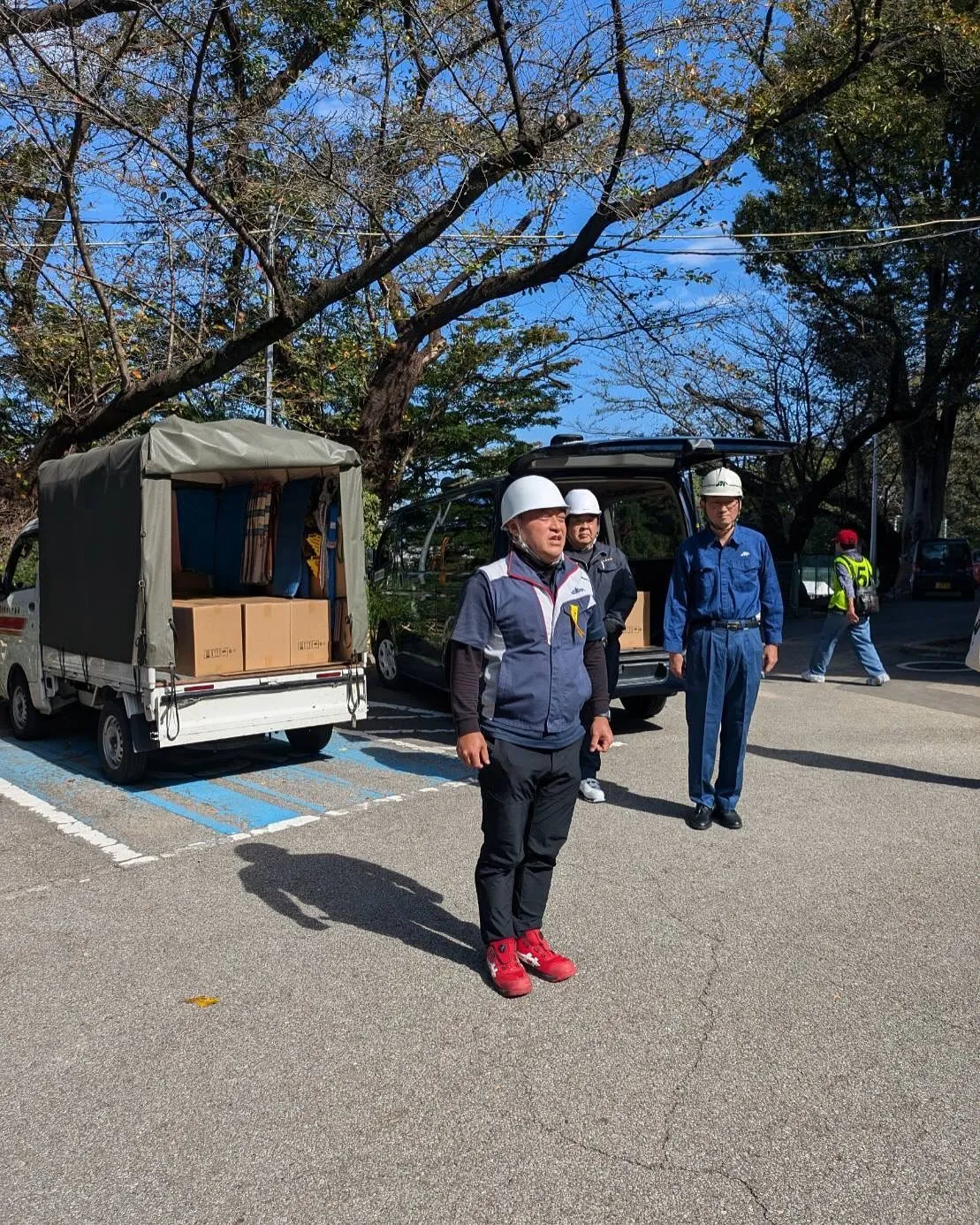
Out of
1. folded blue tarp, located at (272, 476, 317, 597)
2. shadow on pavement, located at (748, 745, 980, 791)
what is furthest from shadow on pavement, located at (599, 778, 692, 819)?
folded blue tarp, located at (272, 476, 317, 597)

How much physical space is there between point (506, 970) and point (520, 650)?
3.88 feet

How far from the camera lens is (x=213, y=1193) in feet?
8.51

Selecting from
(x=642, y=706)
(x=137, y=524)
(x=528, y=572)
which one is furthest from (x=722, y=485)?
(x=642, y=706)

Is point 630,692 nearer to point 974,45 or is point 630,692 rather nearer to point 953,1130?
point 953,1130

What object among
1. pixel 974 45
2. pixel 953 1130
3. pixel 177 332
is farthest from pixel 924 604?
pixel 953 1130

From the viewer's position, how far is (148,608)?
6.64 m

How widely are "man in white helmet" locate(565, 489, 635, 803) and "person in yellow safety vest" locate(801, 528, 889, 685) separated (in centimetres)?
546

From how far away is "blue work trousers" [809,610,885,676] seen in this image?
1155 cm

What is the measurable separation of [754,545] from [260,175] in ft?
25.8

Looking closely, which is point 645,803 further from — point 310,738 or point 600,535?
point 600,535

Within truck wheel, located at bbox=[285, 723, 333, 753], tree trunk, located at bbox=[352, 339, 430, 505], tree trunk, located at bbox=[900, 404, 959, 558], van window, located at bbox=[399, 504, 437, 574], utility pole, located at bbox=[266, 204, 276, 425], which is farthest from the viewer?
tree trunk, located at bbox=[900, 404, 959, 558]

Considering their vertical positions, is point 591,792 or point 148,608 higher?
point 148,608

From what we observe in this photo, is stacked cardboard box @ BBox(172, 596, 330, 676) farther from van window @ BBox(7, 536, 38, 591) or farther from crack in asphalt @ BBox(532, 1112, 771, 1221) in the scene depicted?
crack in asphalt @ BBox(532, 1112, 771, 1221)

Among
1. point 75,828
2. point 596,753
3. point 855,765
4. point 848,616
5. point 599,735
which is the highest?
point 848,616
